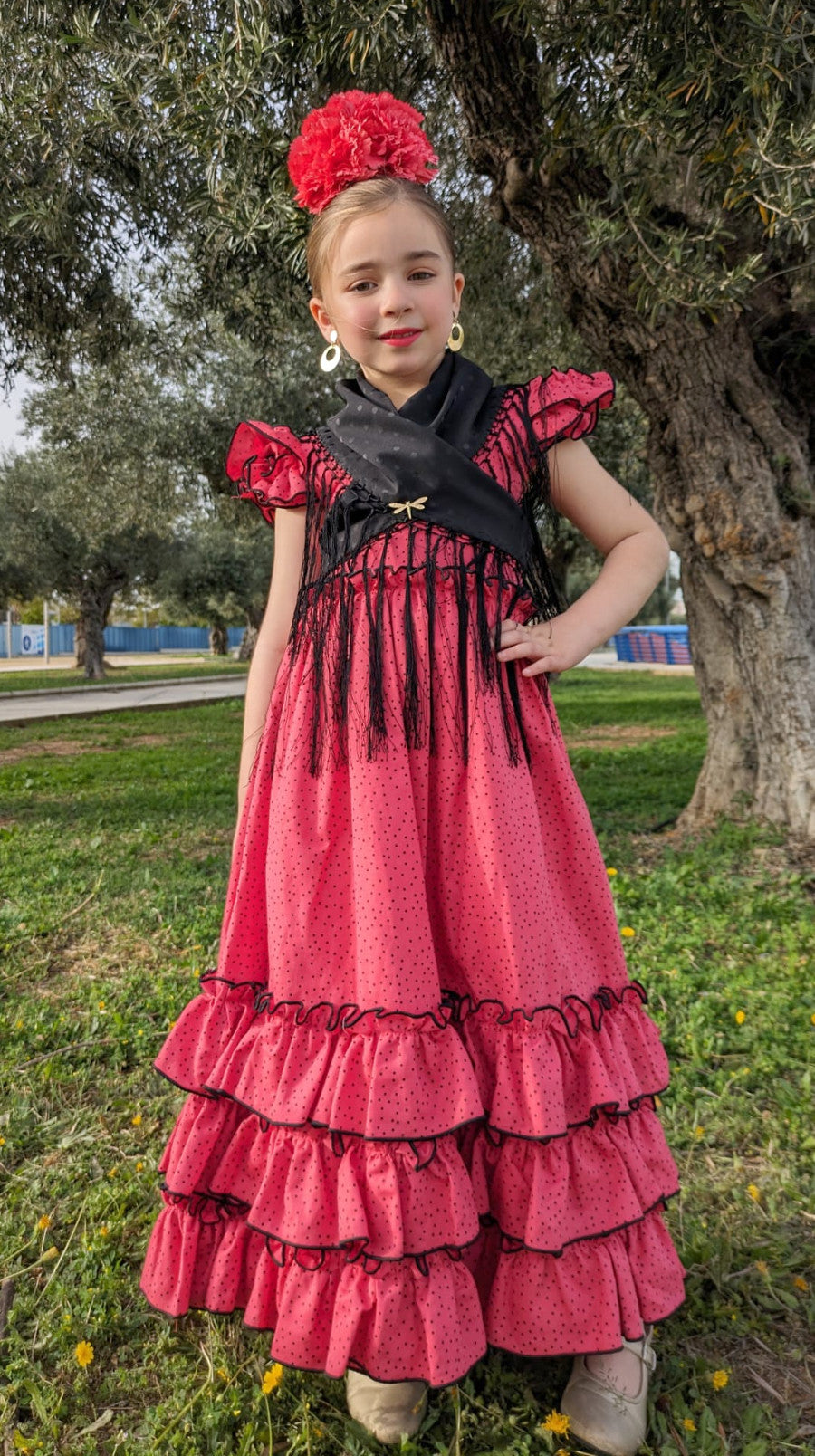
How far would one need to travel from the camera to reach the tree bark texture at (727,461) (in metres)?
4.49

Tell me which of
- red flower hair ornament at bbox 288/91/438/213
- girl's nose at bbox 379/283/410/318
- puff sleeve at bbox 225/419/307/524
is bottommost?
puff sleeve at bbox 225/419/307/524

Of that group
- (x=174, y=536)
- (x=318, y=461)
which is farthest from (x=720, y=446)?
(x=174, y=536)

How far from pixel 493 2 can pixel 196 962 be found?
4.14 m

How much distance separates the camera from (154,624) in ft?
225

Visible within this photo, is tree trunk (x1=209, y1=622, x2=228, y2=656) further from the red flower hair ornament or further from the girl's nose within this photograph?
the girl's nose

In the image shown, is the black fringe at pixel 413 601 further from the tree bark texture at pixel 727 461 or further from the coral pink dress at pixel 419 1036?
the tree bark texture at pixel 727 461

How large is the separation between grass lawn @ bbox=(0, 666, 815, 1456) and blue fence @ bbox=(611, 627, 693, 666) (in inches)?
1110

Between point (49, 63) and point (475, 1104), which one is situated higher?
point (49, 63)

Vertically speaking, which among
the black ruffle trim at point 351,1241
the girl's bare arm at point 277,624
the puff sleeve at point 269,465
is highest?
the puff sleeve at point 269,465

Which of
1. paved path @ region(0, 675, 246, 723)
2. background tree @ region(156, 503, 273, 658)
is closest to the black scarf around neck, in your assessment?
paved path @ region(0, 675, 246, 723)

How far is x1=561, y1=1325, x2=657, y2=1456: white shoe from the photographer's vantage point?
1644 millimetres

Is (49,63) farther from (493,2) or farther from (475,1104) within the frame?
(475,1104)

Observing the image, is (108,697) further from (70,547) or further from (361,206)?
(361,206)

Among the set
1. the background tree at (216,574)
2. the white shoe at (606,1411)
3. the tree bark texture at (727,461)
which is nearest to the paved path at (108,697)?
the background tree at (216,574)
